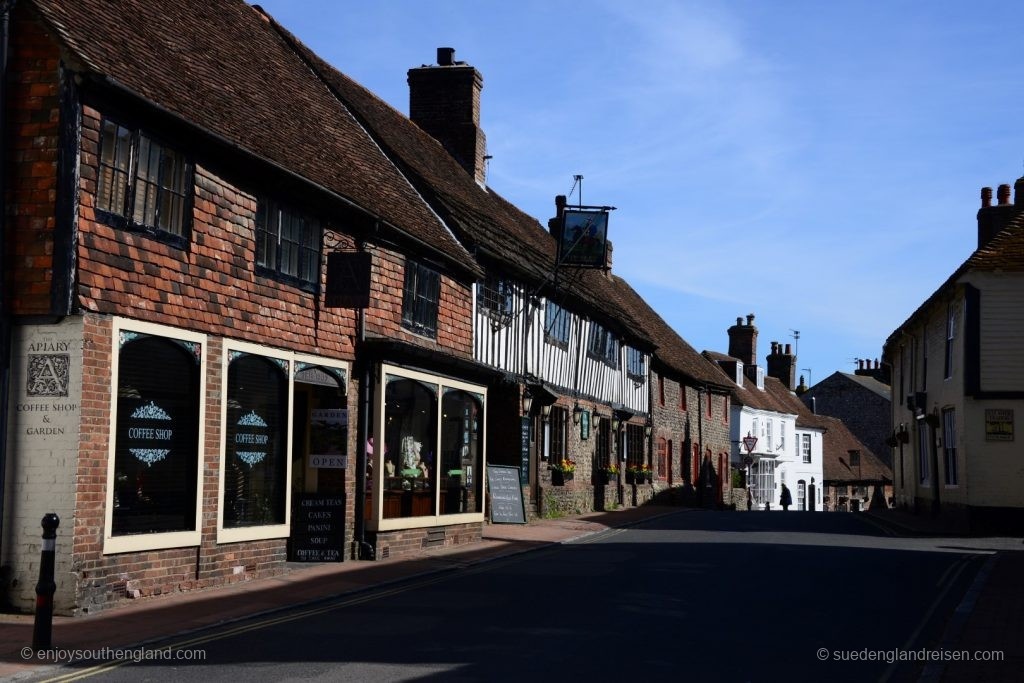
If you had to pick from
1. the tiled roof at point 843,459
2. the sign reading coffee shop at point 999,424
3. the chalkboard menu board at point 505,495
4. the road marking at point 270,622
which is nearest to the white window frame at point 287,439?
the road marking at point 270,622

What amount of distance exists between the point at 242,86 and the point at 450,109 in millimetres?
14468

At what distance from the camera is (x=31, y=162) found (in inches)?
455

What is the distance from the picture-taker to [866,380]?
262 feet

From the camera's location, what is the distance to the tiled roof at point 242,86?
12.8m

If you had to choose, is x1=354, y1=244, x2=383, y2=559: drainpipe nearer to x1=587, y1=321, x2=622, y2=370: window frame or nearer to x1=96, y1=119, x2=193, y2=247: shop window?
x1=96, y1=119, x2=193, y2=247: shop window

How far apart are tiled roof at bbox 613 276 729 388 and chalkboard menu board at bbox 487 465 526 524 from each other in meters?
18.4

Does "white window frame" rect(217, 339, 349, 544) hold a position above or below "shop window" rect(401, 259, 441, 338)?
below

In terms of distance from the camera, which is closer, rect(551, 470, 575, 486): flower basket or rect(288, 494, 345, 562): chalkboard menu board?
rect(288, 494, 345, 562): chalkboard menu board

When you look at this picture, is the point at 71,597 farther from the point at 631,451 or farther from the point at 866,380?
the point at 866,380

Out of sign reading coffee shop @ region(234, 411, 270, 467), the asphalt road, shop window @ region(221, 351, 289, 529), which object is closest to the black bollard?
the asphalt road

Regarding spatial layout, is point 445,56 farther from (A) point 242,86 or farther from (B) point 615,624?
(B) point 615,624

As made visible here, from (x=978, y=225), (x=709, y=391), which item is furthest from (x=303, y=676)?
(x=709, y=391)

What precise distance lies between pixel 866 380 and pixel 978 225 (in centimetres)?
4839

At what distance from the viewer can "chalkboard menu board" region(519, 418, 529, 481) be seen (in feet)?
86.3
